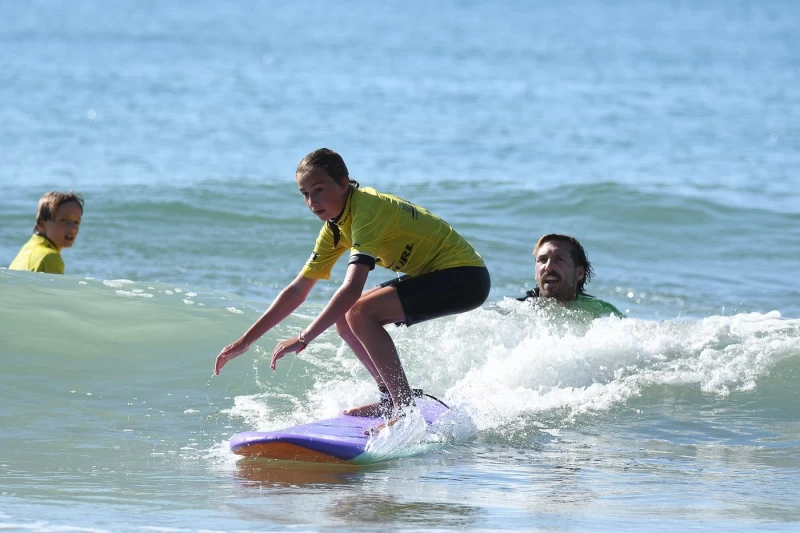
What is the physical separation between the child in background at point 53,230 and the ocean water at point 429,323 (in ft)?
0.82

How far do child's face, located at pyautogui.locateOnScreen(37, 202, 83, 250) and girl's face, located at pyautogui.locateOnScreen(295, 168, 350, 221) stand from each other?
3575mm


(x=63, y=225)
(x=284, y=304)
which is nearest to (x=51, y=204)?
(x=63, y=225)

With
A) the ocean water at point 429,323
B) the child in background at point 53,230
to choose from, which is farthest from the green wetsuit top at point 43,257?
the ocean water at point 429,323

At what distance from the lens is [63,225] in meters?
8.80

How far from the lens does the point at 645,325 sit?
864cm

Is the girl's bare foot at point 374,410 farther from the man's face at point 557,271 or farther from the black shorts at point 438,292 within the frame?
the man's face at point 557,271

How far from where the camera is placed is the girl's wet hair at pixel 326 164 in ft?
18.6

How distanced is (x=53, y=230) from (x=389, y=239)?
3932mm

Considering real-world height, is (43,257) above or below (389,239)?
above

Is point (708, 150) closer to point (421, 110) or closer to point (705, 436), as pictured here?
point (421, 110)

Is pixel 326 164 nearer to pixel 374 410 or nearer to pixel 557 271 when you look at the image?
pixel 374 410

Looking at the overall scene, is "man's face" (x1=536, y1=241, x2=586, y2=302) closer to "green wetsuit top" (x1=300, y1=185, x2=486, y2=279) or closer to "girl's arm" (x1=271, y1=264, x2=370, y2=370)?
"green wetsuit top" (x1=300, y1=185, x2=486, y2=279)

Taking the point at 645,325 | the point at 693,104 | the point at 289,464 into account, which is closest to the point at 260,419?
the point at 289,464

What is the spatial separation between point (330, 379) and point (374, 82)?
28924 mm
